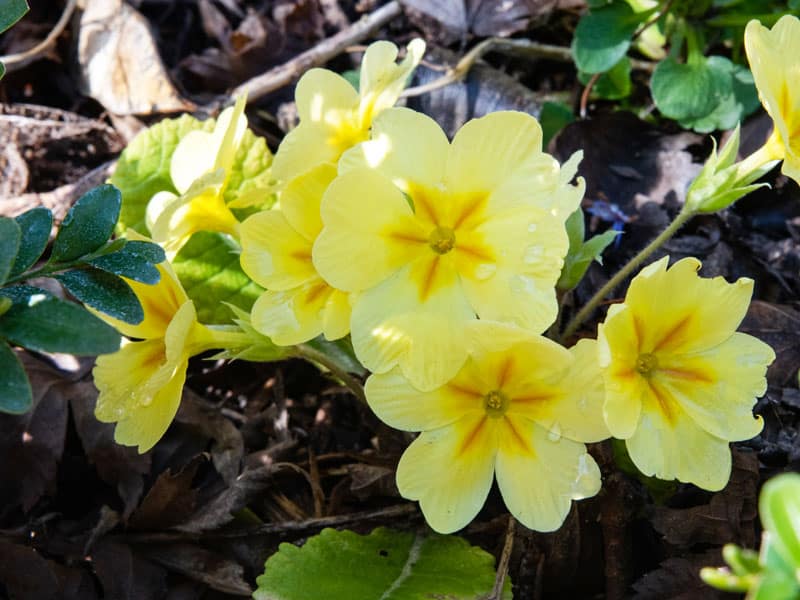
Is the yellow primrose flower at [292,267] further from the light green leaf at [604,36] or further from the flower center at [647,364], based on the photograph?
the light green leaf at [604,36]

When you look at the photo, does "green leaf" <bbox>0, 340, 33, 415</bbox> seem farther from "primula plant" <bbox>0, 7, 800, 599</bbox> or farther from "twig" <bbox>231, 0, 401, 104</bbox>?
"twig" <bbox>231, 0, 401, 104</bbox>

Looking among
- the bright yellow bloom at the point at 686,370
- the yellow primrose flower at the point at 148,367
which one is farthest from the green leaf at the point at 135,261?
the bright yellow bloom at the point at 686,370

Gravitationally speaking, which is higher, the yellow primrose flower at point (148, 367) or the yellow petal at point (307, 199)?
the yellow petal at point (307, 199)

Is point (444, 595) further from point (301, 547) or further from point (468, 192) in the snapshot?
point (468, 192)

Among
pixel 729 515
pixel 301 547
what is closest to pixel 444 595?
pixel 301 547

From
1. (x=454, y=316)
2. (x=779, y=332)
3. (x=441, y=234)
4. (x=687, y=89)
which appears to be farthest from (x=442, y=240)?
(x=687, y=89)

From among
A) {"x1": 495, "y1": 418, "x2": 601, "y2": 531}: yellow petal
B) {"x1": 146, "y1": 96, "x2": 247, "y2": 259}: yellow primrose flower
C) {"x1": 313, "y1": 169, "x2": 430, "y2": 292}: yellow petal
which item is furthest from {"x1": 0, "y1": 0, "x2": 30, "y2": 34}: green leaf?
{"x1": 495, "y1": 418, "x2": 601, "y2": 531}: yellow petal

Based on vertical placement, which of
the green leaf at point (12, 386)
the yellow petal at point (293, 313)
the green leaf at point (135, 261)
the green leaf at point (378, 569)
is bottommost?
the green leaf at point (378, 569)
